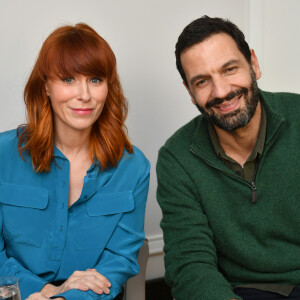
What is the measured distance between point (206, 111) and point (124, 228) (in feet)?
1.73

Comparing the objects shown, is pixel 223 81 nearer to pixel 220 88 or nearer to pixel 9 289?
pixel 220 88

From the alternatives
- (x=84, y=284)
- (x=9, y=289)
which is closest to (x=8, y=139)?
(x=84, y=284)

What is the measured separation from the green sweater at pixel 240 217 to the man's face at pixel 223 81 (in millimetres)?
111

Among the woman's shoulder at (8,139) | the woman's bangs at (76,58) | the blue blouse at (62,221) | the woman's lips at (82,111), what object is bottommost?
the blue blouse at (62,221)

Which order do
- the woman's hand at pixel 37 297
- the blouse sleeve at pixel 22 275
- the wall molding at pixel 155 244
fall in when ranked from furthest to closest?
the wall molding at pixel 155 244 → the blouse sleeve at pixel 22 275 → the woman's hand at pixel 37 297

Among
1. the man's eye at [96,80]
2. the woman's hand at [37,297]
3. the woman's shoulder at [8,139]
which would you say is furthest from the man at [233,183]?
the woman's shoulder at [8,139]

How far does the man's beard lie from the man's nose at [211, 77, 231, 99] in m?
0.01

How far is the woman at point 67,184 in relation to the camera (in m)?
1.73

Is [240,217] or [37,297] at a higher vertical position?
[240,217]

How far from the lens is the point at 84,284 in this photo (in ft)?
5.23

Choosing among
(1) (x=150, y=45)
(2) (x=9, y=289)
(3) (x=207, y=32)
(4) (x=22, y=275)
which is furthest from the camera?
(1) (x=150, y=45)

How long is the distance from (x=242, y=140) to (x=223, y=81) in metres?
0.23

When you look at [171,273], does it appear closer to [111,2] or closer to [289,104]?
[289,104]

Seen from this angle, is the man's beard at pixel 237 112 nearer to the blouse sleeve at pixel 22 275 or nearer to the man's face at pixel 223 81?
the man's face at pixel 223 81
